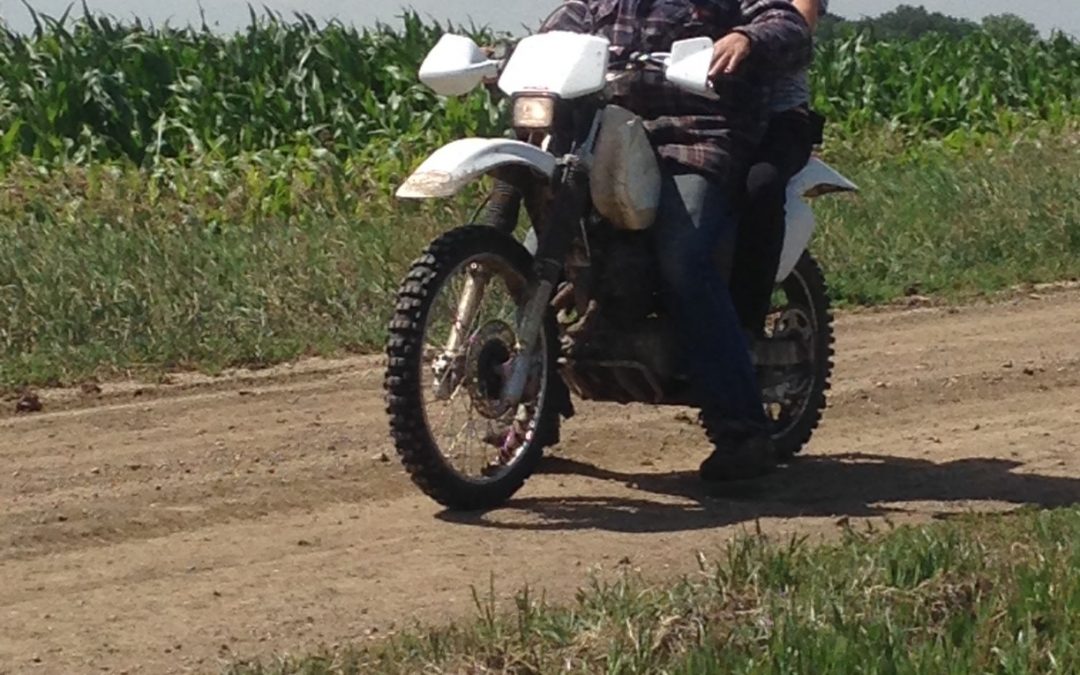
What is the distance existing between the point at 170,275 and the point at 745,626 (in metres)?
5.97

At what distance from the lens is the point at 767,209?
732 cm

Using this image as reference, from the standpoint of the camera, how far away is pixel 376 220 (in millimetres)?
13312

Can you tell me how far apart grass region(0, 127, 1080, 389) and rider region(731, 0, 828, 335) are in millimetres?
2948

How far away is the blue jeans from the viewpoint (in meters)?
7.06

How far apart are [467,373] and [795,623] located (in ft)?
6.34

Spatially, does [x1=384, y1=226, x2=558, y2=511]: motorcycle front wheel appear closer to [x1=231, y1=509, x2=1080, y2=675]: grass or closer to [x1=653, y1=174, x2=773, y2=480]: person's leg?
[x1=653, y1=174, x2=773, y2=480]: person's leg

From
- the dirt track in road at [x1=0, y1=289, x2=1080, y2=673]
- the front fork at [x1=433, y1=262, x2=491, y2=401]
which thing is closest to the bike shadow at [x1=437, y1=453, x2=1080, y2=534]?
the dirt track in road at [x1=0, y1=289, x2=1080, y2=673]

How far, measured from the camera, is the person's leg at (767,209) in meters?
7.29

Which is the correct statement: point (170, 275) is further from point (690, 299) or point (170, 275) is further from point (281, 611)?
point (281, 611)

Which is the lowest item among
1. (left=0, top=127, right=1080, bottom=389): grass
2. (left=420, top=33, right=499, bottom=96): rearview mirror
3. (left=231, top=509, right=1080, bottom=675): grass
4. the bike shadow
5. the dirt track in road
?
the bike shadow

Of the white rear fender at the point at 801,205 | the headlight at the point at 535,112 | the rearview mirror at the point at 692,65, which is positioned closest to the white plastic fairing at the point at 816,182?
the white rear fender at the point at 801,205

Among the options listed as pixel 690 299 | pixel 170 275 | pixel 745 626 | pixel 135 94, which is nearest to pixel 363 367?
pixel 170 275

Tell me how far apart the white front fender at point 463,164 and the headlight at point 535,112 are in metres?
0.09

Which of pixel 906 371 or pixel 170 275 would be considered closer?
pixel 906 371
